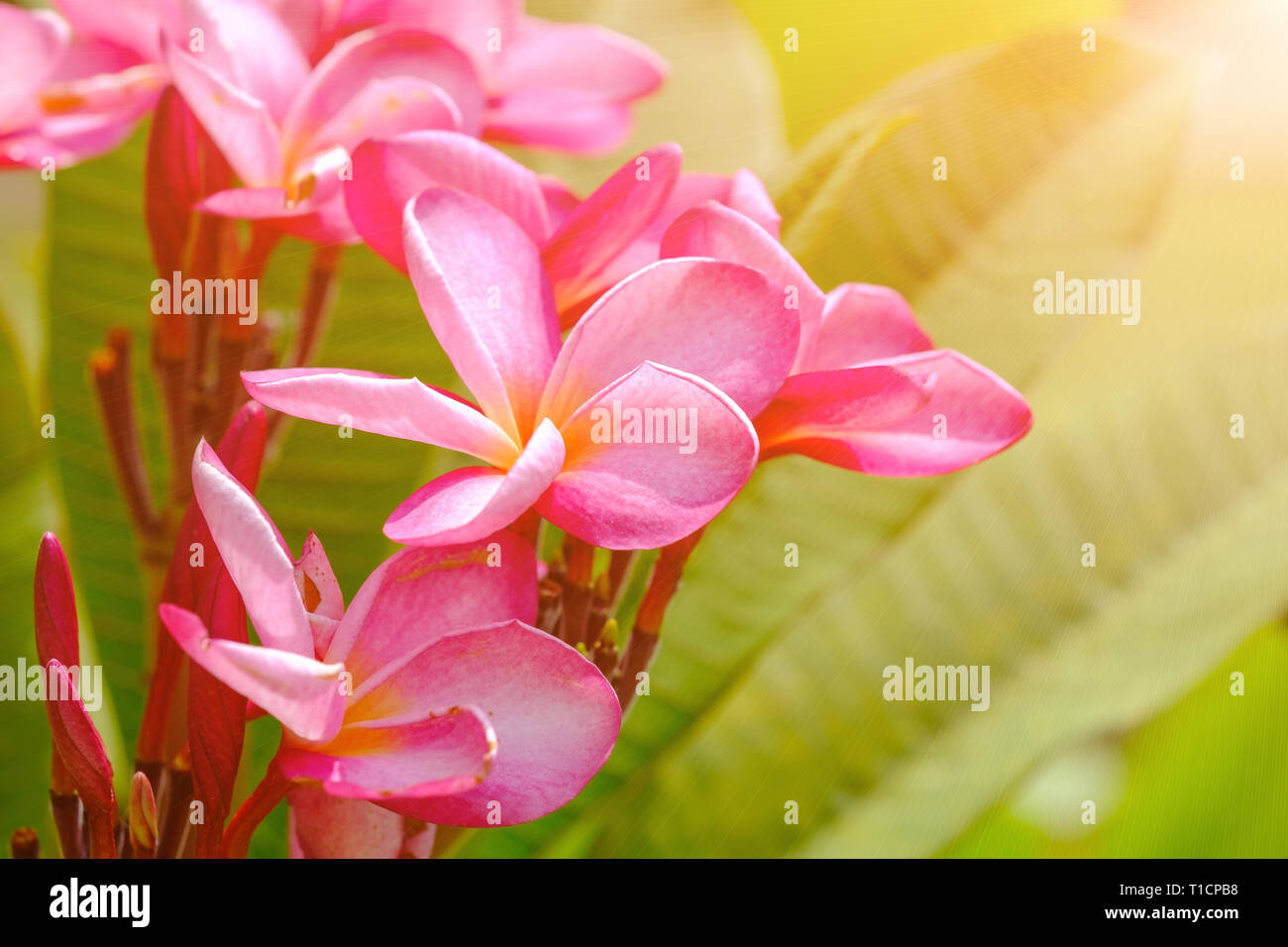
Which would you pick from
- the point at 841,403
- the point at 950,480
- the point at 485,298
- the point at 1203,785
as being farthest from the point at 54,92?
the point at 1203,785

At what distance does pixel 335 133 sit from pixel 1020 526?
15.1 inches

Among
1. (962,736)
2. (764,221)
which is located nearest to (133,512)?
(764,221)

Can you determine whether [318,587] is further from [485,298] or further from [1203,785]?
[1203,785]

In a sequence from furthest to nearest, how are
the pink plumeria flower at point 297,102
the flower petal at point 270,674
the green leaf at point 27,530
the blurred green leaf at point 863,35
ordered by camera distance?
1. the blurred green leaf at point 863,35
2. the green leaf at point 27,530
3. the pink plumeria flower at point 297,102
4. the flower petal at point 270,674

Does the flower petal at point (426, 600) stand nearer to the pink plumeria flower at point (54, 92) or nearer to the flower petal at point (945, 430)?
the flower petal at point (945, 430)

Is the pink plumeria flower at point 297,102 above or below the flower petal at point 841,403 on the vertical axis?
above

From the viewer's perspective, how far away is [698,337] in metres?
0.30

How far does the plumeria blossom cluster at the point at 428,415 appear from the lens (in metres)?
0.28

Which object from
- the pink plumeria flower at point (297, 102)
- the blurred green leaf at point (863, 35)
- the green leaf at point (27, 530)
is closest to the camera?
the pink plumeria flower at point (297, 102)

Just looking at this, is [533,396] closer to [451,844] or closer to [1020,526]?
[451,844]

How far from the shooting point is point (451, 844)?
40 centimetres

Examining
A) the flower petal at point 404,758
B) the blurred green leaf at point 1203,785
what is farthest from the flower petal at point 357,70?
the blurred green leaf at point 1203,785

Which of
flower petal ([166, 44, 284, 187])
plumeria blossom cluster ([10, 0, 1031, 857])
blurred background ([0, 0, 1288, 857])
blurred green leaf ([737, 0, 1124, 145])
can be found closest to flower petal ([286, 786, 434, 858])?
plumeria blossom cluster ([10, 0, 1031, 857])
